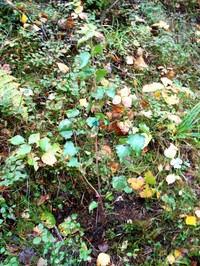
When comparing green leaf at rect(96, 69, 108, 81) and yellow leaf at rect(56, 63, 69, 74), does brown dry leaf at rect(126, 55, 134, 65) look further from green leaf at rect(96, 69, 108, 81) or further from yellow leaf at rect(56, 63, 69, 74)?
green leaf at rect(96, 69, 108, 81)

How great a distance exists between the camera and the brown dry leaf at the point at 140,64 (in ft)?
7.89

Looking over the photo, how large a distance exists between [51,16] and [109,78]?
0.76 metres

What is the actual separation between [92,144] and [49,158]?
323 millimetres

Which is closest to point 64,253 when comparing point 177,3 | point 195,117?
point 195,117

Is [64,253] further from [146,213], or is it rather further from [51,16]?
[51,16]

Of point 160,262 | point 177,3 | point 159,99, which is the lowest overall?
point 160,262

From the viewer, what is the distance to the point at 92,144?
6.10ft

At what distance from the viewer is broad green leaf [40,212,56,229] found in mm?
1604

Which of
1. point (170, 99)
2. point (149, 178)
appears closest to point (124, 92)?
point (170, 99)

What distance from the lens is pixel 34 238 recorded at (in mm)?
1517

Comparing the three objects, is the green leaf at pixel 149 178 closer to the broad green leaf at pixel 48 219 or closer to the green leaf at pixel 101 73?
the broad green leaf at pixel 48 219

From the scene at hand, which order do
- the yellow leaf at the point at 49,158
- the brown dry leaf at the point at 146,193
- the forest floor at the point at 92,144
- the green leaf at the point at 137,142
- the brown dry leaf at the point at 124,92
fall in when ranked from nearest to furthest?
the green leaf at the point at 137,142 < the forest floor at the point at 92,144 < the yellow leaf at the point at 49,158 < the brown dry leaf at the point at 146,193 < the brown dry leaf at the point at 124,92

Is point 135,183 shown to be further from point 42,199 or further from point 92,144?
point 42,199

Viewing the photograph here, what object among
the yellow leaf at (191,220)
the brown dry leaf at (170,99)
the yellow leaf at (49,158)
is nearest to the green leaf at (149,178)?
the yellow leaf at (191,220)
